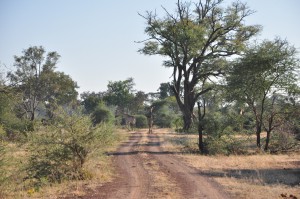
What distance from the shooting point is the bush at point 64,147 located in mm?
13602

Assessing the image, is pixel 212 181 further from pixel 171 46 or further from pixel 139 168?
pixel 171 46

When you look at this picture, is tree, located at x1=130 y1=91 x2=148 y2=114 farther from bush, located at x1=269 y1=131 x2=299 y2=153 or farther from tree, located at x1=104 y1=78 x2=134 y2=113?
bush, located at x1=269 y1=131 x2=299 y2=153

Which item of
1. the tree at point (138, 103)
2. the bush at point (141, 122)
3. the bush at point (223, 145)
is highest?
the tree at point (138, 103)

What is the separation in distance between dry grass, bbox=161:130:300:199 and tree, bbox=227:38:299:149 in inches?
148

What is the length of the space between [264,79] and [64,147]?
54.6 feet

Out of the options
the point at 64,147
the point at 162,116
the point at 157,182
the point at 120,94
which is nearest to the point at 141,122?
the point at 162,116

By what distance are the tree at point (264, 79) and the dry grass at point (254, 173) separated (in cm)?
375

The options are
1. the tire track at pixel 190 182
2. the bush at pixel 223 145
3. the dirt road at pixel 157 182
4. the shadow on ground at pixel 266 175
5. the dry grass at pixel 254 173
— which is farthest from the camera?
the bush at pixel 223 145

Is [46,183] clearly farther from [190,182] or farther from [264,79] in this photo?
[264,79]

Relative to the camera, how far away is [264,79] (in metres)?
25.2

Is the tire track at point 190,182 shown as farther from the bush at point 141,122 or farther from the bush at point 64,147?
the bush at point 141,122

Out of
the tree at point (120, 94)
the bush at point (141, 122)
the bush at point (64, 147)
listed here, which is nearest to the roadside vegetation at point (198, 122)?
the bush at point (64, 147)

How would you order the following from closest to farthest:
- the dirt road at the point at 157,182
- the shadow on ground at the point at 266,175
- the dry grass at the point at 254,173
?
the dirt road at the point at 157,182 → the dry grass at the point at 254,173 → the shadow on ground at the point at 266,175

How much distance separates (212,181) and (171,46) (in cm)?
2912
